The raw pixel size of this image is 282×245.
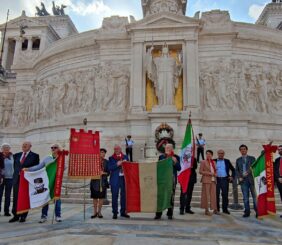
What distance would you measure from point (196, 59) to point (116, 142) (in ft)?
23.5

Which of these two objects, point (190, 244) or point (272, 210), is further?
point (272, 210)

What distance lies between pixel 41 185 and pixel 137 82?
1148 cm

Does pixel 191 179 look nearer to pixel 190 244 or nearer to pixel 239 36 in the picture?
pixel 190 244

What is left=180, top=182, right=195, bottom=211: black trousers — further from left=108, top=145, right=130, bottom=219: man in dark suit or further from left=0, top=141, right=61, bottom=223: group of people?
left=0, top=141, right=61, bottom=223: group of people

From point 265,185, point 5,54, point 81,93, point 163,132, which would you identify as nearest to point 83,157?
point 265,185

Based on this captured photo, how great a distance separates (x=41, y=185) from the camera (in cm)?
650

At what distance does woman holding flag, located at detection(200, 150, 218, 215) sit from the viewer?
298 inches

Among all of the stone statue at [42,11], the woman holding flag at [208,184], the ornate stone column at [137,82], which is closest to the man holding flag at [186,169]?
the woman holding flag at [208,184]

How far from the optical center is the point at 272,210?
6523 mm

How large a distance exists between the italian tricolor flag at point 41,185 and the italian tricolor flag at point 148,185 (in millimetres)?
1629

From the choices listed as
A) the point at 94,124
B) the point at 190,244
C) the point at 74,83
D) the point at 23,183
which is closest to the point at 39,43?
the point at 74,83

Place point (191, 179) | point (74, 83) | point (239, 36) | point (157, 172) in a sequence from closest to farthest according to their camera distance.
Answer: point (157, 172), point (191, 179), point (239, 36), point (74, 83)

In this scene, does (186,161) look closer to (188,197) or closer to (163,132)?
(188,197)

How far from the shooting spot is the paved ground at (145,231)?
4520mm
